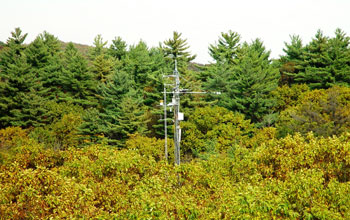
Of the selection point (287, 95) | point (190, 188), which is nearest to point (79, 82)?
point (287, 95)

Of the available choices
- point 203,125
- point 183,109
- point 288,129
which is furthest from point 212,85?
point 288,129

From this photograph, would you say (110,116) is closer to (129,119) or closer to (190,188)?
(129,119)

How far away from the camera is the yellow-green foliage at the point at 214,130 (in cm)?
3403

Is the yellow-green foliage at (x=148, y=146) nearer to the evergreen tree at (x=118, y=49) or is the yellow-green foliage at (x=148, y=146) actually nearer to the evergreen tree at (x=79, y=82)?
the evergreen tree at (x=79, y=82)

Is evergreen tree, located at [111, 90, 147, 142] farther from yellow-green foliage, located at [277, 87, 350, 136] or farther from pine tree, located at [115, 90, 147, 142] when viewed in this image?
yellow-green foliage, located at [277, 87, 350, 136]

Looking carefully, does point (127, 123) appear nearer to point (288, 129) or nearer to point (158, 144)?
point (158, 144)

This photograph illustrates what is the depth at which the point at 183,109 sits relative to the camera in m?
39.4

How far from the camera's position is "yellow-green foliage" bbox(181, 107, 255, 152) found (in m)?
34.0

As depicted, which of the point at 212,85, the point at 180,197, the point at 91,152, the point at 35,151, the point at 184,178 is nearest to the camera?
the point at 180,197

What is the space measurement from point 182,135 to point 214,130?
3.64 meters

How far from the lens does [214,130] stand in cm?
3462

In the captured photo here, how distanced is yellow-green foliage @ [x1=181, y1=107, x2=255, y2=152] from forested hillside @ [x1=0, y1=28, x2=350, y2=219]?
0.41 ft

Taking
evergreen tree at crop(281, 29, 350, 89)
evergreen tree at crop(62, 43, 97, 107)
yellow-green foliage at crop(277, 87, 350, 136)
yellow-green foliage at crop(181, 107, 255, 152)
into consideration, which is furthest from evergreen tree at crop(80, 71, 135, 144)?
evergreen tree at crop(281, 29, 350, 89)

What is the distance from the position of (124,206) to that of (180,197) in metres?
1.47
